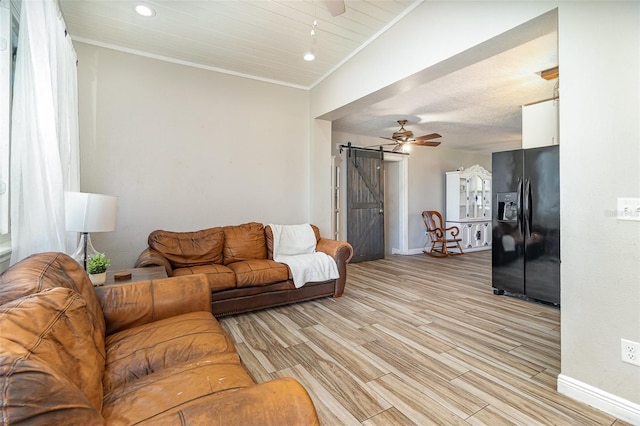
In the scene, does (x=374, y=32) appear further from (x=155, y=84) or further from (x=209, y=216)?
(x=209, y=216)

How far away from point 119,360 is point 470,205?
24.1 feet

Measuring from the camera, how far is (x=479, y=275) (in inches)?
189

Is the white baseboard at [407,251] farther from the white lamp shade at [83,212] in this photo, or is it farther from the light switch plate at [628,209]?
the white lamp shade at [83,212]

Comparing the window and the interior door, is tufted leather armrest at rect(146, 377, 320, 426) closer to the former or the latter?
the window

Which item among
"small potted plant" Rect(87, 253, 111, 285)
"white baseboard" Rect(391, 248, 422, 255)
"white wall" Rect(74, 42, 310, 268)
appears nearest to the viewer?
"small potted plant" Rect(87, 253, 111, 285)

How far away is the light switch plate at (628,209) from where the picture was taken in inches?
59.7

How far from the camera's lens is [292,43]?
3170 mm

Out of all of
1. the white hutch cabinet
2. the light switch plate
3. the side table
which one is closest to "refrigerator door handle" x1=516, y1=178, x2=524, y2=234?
the light switch plate

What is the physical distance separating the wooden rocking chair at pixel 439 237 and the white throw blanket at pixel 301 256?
369cm

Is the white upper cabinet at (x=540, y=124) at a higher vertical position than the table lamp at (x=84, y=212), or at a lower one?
higher

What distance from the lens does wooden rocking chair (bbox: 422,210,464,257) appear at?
6527 millimetres

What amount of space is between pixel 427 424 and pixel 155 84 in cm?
405

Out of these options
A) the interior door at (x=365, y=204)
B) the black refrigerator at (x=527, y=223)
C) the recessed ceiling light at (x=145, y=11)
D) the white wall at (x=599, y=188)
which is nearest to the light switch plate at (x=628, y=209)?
the white wall at (x=599, y=188)

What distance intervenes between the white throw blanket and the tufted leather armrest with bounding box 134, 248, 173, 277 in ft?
3.78
